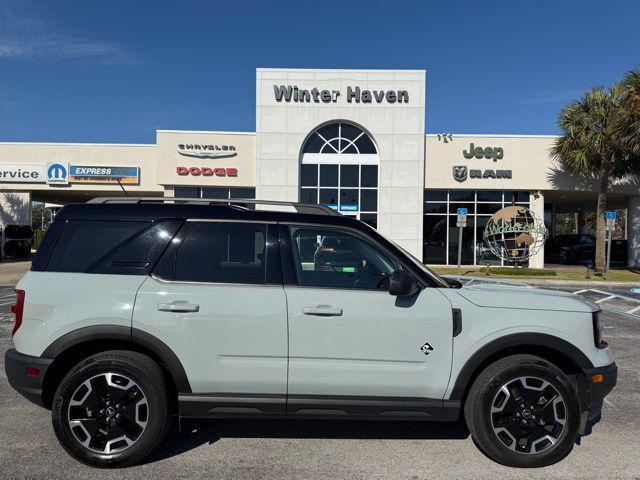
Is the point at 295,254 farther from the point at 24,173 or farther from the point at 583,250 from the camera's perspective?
the point at 583,250

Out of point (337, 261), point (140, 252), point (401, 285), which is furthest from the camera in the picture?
point (337, 261)

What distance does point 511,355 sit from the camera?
350 centimetres

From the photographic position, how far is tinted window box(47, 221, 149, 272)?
11.5ft

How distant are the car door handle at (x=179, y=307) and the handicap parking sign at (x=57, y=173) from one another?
25763 millimetres

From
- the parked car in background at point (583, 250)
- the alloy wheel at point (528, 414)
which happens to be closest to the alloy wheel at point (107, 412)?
the alloy wheel at point (528, 414)

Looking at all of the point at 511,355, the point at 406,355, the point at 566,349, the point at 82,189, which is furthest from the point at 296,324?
the point at 82,189

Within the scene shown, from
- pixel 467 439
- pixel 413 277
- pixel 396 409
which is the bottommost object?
pixel 467 439

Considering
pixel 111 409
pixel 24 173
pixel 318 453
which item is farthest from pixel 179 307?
pixel 24 173

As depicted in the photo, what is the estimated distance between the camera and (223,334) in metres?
3.32

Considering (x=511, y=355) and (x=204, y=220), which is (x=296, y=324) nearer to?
(x=204, y=220)

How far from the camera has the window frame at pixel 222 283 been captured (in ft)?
11.3

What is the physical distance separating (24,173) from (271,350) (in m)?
27.8

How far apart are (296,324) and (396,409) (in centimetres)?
96

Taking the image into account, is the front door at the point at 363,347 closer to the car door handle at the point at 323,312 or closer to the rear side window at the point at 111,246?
the car door handle at the point at 323,312
